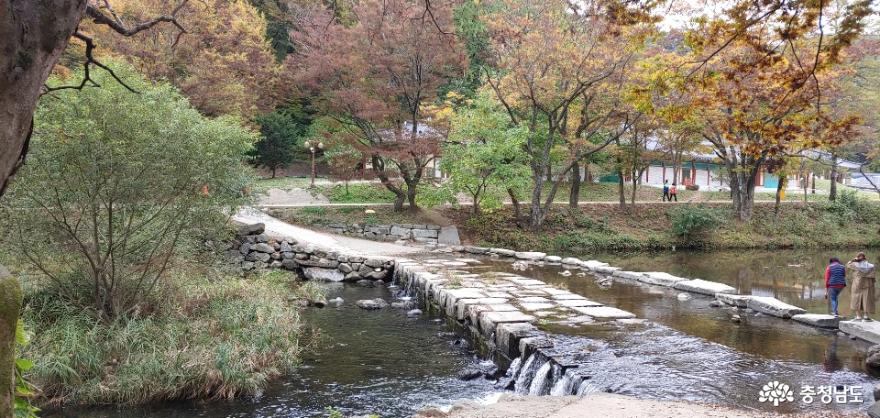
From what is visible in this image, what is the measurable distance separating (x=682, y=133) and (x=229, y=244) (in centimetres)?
1871

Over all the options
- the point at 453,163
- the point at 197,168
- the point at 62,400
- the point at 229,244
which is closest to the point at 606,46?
the point at 453,163

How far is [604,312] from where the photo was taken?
9086 millimetres

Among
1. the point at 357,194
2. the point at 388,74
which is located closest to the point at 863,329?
the point at 388,74

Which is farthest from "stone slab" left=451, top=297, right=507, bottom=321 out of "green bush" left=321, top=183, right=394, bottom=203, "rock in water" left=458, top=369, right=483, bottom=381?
"green bush" left=321, top=183, right=394, bottom=203

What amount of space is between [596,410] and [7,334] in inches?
174

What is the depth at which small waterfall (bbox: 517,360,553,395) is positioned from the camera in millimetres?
6543

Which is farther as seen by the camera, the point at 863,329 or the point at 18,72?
the point at 863,329

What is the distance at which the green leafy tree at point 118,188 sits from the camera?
7.32 meters

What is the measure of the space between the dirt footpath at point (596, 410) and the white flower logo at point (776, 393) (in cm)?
34

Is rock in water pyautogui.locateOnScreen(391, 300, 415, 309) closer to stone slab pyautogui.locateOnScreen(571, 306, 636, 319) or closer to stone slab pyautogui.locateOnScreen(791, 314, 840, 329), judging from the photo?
stone slab pyautogui.locateOnScreen(571, 306, 636, 319)

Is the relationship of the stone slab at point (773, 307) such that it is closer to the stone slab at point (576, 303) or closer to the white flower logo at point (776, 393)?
the stone slab at point (576, 303)

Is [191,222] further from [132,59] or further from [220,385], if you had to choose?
[132,59]

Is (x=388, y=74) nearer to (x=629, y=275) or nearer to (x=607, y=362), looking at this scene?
(x=629, y=275)

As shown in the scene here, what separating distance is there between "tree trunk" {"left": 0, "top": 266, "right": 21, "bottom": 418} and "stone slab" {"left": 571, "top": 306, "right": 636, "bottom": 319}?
7649 mm
